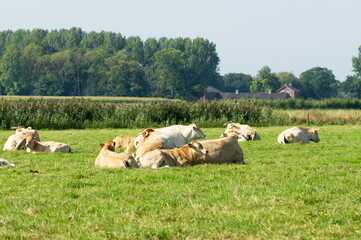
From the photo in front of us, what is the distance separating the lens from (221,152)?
10992 mm

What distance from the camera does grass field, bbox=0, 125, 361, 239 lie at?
554 centimetres

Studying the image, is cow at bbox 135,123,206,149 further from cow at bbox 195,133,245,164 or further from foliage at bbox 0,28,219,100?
foliage at bbox 0,28,219,100

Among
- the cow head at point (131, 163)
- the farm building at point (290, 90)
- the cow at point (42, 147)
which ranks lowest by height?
the cow at point (42, 147)

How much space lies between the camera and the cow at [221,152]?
10844 mm

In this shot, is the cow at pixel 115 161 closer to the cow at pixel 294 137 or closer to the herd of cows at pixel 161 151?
the herd of cows at pixel 161 151

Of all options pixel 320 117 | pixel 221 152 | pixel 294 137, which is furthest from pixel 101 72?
pixel 221 152

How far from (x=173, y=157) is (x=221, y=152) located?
118cm

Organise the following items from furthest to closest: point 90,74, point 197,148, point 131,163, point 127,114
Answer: point 90,74, point 127,114, point 197,148, point 131,163

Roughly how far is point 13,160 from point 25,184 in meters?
3.88

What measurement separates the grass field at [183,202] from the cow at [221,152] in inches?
19.0

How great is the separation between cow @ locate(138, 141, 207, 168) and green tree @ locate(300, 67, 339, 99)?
147 meters

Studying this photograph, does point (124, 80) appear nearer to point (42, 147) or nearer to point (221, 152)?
point (42, 147)

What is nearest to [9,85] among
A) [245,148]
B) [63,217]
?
[245,148]

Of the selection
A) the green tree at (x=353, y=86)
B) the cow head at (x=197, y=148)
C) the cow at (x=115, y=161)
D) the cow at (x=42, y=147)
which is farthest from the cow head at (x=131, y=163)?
the green tree at (x=353, y=86)
